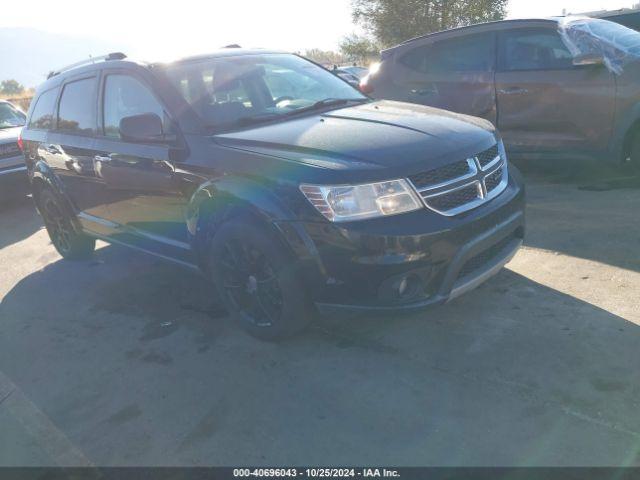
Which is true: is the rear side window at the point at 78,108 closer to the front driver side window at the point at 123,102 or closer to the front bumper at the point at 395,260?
the front driver side window at the point at 123,102

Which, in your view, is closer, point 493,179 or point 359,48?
point 493,179

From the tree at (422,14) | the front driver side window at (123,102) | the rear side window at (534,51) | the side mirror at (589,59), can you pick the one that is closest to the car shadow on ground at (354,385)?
the front driver side window at (123,102)

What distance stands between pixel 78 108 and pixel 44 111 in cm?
93

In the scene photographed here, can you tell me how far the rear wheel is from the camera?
18.3 ft

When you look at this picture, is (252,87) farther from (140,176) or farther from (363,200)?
(363,200)

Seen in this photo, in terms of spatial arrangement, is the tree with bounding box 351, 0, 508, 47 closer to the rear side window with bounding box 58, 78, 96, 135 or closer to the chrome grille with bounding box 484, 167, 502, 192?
the rear side window with bounding box 58, 78, 96, 135

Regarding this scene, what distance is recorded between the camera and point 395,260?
2.90m

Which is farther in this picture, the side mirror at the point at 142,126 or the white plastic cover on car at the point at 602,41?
the white plastic cover on car at the point at 602,41

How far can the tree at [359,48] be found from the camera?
1057 inches

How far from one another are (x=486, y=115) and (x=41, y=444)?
17.5 feet

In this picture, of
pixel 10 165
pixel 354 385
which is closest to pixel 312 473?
pixel 354 385

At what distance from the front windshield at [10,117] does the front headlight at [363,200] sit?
27.2ft

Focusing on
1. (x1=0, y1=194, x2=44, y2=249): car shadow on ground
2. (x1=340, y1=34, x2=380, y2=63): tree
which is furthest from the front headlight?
(x1=340, y1=34, x2=380, y2=63): tree

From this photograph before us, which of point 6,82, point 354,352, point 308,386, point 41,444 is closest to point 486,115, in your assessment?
point 354,352
